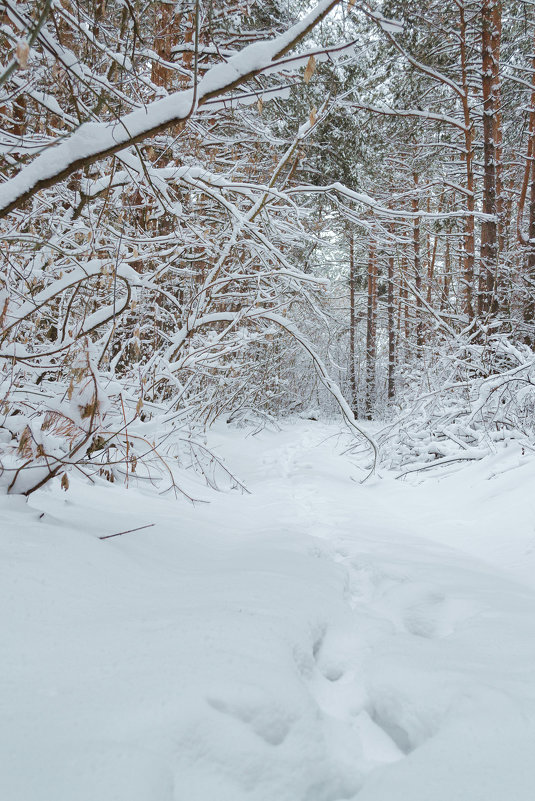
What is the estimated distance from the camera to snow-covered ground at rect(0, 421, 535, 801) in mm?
806

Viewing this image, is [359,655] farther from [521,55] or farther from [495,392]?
[521,55]

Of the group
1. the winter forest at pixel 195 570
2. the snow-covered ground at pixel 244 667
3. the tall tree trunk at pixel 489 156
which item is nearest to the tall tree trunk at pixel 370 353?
the tall tree trunk at pixel 489 156

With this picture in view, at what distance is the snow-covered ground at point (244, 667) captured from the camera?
0.81 metres

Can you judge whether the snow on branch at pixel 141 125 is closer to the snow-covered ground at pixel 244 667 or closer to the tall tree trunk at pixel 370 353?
the snow-covered ground at pixel 244 667

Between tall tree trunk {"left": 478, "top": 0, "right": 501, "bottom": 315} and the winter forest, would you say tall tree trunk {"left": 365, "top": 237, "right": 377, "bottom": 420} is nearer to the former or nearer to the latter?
tall tree trunk {"left": 478, "top": 0, "right": 501, "bottom": 315}

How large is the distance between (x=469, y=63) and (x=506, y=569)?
8.48m

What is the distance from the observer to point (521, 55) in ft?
26.3

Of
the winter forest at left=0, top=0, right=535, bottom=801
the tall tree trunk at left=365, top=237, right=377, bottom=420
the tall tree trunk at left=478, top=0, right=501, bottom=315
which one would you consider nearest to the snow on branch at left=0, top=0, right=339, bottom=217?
the winter forest at left=0, top=0, right=535, bottom=801

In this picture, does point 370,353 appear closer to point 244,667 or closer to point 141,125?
point 141,125

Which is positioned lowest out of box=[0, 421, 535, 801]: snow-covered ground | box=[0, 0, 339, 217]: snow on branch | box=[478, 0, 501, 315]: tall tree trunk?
box=[0, 421, 535, 801]: snow-covered ground

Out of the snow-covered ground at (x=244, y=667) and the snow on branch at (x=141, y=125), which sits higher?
the snow on branch at (x=141, y=125)

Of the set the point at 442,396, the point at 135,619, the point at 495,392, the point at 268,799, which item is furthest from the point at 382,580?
the point at 442,396

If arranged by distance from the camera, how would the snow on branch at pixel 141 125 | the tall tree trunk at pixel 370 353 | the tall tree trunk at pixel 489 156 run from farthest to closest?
the tall tree trunk at pixel 370 353
the tall tree trunk at pixel 489 156
the snow on branch at pixel 141 125

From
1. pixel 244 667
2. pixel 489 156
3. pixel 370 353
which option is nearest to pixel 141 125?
pixel 244 667
